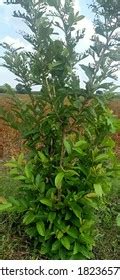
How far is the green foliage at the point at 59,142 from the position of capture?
328cm

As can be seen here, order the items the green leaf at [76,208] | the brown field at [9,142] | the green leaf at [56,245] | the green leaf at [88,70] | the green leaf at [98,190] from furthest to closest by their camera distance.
Result: 1. the brown field at [9,142]
2. the green leaf at [56,245]
3. the green leaf at [76,208]
4. the green leaf at [98,190]
5. the green leaf at [88,70]

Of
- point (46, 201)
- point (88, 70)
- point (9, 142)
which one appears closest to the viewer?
point (88, 70)

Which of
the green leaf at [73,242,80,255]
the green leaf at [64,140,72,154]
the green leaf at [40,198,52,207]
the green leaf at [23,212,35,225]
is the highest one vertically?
the green leaf at [64,140,72,154]

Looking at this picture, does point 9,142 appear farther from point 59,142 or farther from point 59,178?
point 59,178

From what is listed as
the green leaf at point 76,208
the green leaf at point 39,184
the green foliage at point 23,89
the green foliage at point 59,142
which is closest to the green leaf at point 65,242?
the green foliage at point 59,142

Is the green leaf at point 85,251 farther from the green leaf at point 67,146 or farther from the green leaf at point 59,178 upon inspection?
the green leaf at point 67,146

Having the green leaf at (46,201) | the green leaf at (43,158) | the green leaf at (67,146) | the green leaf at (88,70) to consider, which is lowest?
the green leaf at (46,201)

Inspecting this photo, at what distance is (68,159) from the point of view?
3463 millimetres

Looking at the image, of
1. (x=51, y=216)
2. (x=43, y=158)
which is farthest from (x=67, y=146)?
(x=51, y=216)

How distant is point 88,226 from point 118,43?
121cm

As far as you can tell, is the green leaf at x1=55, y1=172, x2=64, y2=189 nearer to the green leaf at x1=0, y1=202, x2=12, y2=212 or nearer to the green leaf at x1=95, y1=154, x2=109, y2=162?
the green leaf at x1=95, y1=154, x2=109, y2=162

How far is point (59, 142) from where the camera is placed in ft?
11.8

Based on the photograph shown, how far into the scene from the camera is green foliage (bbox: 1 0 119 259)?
3.28 m

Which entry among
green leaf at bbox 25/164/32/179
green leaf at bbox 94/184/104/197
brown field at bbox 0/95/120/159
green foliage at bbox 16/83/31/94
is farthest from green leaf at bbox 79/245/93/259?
brown field at bbox 0/95/120/159
